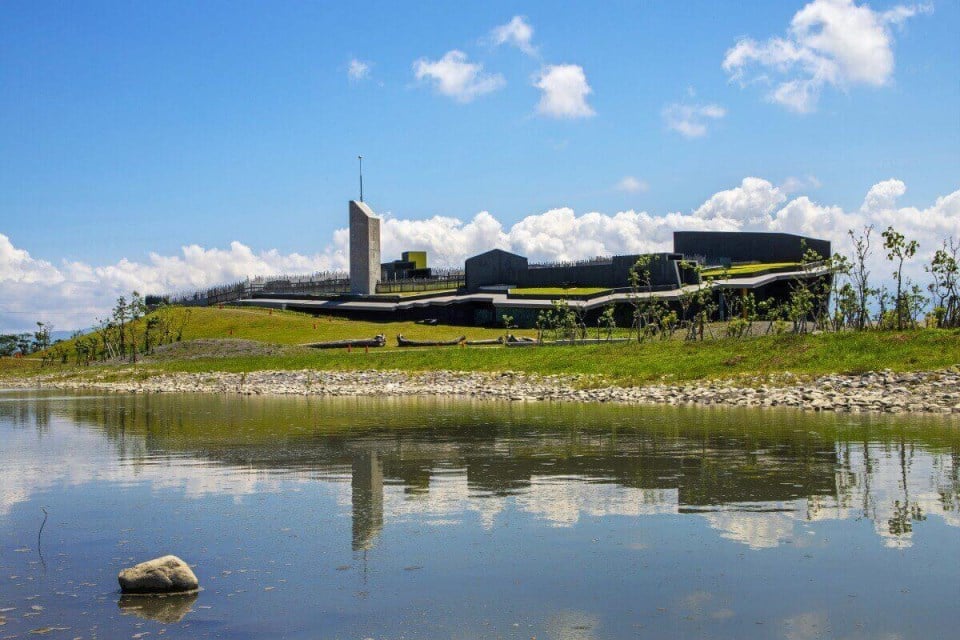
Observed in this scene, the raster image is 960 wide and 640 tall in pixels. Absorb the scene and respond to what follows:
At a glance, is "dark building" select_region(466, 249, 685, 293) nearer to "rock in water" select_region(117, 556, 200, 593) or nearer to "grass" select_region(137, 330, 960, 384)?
"grass" select_region(137, 330, 960, 384)

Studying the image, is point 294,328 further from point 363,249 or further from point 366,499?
point 366,499

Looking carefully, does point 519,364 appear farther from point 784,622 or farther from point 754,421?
point 784,622

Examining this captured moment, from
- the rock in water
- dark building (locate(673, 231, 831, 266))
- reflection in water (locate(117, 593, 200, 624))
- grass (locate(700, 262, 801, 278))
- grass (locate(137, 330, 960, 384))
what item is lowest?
reflection in water (locate(117, 593, 200, 624))

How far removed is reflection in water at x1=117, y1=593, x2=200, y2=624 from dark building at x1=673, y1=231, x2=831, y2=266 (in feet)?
330

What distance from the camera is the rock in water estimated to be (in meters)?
10.5

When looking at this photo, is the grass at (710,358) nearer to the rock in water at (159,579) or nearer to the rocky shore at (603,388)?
the rocky shore at (603,388)

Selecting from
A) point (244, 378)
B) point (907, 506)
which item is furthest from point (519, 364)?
point (907, 506)

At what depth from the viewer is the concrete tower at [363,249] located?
361ft

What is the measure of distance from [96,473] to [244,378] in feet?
136

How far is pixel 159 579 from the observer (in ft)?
34.6

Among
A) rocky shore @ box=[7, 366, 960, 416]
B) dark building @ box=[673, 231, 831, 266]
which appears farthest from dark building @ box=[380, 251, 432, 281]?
rocky shore @ box=[7, 366, 960, 416]

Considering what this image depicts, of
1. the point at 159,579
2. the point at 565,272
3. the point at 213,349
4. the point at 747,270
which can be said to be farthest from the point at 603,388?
the point at 565,272

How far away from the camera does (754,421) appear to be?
97.0ft

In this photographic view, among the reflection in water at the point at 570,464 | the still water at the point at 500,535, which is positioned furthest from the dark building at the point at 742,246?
the still water at the point at 500,535
